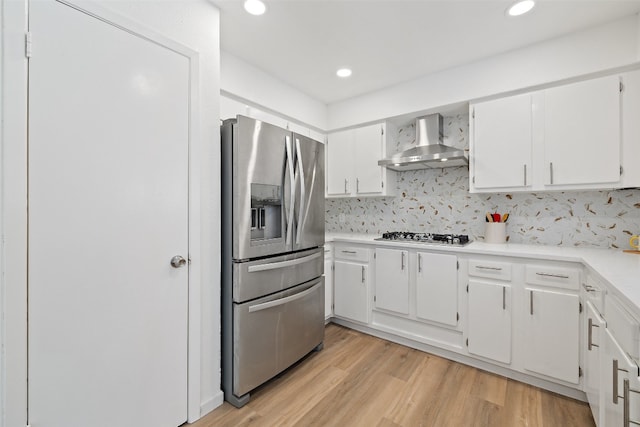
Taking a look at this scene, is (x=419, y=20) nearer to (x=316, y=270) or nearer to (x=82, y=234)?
(x=316, y=270)

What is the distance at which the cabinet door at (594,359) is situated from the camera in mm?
1368

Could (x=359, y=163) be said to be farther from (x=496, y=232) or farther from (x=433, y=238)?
(x=496, y=232)

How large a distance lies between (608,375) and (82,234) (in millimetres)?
2406

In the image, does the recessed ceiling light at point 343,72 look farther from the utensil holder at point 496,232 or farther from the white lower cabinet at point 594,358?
the white lower cabinet at point 594,358

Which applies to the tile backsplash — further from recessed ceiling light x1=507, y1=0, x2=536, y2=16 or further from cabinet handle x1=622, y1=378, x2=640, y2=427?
cabinet handle x1=622, y1=378, x2=640, y2=427

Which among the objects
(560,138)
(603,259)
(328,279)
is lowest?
(328,279)

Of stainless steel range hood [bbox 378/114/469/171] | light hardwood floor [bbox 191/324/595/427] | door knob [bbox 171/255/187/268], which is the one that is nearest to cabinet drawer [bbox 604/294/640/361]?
light hardwood floor [bbox 191/324/595/427]

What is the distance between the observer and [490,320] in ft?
6.97

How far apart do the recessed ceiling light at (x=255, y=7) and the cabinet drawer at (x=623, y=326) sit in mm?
2386

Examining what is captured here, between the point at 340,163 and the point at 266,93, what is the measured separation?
1.19 meters

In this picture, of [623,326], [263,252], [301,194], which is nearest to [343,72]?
[301,194]

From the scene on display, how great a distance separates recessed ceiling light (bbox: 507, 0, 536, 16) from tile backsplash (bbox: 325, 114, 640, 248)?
1.05 meters

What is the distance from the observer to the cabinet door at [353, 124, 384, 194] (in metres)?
3.06

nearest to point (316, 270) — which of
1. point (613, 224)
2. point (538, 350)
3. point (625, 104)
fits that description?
point (538, 350)
